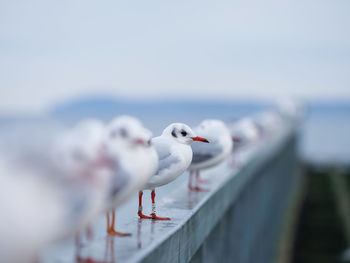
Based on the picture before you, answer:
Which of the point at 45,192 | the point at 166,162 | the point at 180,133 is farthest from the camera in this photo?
the point at 180,133

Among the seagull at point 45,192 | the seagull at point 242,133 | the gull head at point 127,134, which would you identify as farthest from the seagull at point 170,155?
the seagull at point 242,133

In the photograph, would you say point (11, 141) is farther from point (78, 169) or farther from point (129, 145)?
point (129, 145)

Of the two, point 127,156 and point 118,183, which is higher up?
point 127,156

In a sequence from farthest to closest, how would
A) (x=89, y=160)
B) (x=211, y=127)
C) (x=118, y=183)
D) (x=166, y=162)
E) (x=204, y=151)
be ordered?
(x=211, y=127)
(x=204, y=151)
(x=166, y=162)
(x=118, y=183)
(x=89, y=160)

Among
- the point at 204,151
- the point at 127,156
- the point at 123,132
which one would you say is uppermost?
the point at 123,132

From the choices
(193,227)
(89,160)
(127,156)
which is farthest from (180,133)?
(89,160)

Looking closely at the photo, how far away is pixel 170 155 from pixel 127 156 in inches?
36.9

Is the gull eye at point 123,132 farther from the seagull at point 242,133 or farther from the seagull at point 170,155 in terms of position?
the seagull at point 242,133

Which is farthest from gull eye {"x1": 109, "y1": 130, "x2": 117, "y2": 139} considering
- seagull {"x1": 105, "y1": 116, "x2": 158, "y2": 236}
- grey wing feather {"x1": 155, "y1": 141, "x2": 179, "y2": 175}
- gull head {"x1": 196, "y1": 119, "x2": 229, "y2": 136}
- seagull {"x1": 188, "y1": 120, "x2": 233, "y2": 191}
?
gull head {"x1": 196, "y1": 119, "x2": 229, "y2": 136}

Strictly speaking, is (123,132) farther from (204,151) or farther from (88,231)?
(204,151)

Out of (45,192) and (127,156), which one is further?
(127,156)

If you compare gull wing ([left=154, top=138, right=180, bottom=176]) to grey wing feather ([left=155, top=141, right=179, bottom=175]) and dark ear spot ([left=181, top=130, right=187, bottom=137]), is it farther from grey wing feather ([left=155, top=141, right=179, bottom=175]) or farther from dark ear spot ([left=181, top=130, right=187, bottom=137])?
dark ear spot ([left=181, top=130, right=187, bottom=137])

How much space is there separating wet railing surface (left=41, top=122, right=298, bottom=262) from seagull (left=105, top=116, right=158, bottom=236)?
0.90ft

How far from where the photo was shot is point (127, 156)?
256 centimetres
